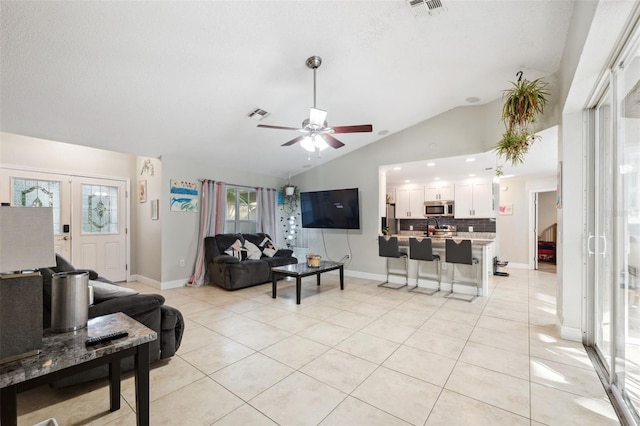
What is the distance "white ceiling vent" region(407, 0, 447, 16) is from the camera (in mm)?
2484

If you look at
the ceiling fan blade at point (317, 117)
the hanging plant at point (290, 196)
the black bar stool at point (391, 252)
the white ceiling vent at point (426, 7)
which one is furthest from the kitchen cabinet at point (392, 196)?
the white ceiling vent at point (426, 7)

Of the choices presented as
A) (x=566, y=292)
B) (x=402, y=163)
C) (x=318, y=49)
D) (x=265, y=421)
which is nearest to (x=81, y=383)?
(x=265, y=421)

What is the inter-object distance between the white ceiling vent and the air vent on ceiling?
229 cm

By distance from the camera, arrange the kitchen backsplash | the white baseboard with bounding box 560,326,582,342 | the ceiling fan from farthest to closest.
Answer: the kitchen backsplash < the ceiling fan < the white baseboard with bounding box 560,326,582,342

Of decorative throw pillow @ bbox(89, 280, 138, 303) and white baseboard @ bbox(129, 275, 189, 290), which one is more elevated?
decorative throw pillow @ bbox(89, 280, 138, 303)

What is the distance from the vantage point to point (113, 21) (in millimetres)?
2416

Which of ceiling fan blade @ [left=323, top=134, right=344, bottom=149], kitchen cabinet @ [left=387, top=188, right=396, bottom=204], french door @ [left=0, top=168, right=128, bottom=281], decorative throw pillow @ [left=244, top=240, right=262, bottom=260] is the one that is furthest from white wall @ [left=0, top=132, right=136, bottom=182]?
kitchen cabinet @ [left=387, top=188, right=396, bottom=204]

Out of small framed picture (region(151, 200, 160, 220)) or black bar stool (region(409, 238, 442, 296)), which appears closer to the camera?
black bar stool (region(409, 238, 442, 296))

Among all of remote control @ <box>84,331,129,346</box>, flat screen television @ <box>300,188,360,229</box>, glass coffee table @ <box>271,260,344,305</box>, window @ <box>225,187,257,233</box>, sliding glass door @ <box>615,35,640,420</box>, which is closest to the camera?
remote control @ <box>84,331,129,346</box>

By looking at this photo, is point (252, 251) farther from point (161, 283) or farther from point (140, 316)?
point (140, 316)

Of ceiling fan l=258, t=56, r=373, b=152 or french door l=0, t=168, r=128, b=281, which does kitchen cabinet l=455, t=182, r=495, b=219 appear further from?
french door l=0, t=168, r=128, b=281

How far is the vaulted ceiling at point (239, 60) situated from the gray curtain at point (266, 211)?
2.40m

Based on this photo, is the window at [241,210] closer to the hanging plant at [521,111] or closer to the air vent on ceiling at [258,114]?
the air vent on ceiling at [258,114]

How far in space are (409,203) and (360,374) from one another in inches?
239
